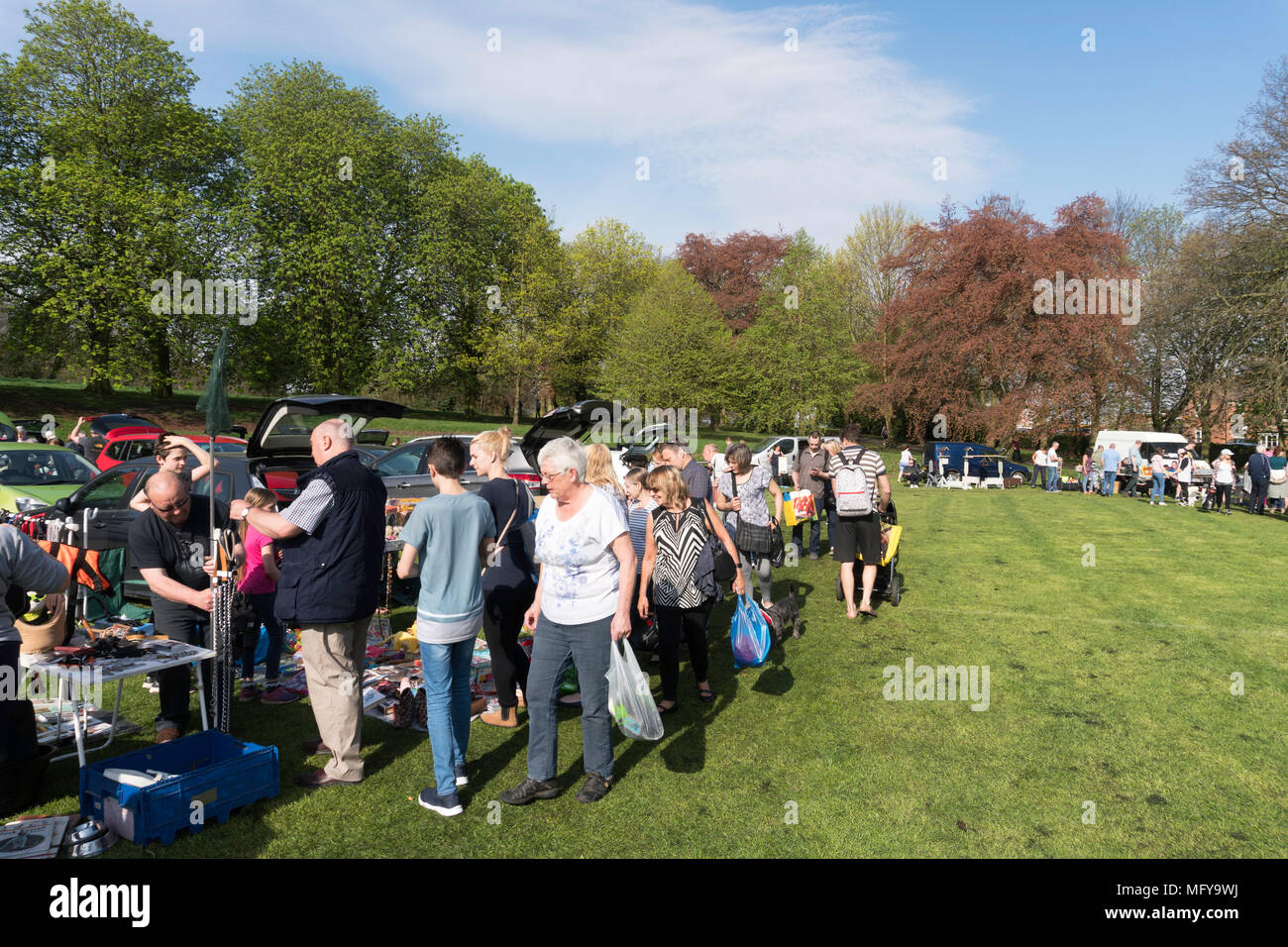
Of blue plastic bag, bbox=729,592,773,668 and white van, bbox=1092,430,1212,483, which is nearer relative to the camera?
blue plastic bag, bbox=729,592,773,668

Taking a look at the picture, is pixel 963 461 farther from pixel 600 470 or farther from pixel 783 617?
pixel 600 470

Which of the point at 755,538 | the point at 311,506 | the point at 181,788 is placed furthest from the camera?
the point at 755,538

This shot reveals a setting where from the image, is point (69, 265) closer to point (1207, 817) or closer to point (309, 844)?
point (309, 844)

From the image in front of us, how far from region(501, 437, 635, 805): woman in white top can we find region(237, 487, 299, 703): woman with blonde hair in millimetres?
2778

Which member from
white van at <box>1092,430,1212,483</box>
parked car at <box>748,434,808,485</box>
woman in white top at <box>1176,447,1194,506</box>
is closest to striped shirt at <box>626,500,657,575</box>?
parked car at <box>748,434,808,485</box>

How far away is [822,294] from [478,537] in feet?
123

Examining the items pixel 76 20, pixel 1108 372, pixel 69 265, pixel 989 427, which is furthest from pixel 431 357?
pixel 1108 372

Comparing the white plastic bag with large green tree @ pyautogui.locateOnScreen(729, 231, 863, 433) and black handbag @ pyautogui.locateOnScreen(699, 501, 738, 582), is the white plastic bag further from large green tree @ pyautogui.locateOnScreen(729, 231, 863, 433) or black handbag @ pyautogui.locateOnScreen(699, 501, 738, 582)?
large green tree @ pyautogui.locateOnScreen(729, 231, 863, 433)

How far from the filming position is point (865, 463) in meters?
7.91

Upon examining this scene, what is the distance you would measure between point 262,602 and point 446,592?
9.28ft

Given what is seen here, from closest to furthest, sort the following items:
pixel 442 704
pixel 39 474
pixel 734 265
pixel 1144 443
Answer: pixel 442 704 < pixel 39 474 < pixel 1144 443 < pixel 734 265

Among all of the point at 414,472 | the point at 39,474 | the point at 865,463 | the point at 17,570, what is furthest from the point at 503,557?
the point at 39,474

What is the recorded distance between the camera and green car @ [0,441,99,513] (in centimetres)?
A: 1034

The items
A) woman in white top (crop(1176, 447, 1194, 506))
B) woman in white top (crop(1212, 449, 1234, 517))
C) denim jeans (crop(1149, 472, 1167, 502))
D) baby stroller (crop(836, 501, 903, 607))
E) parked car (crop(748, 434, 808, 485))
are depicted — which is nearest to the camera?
baby stroller (crop(836, 501, 903, 607))
